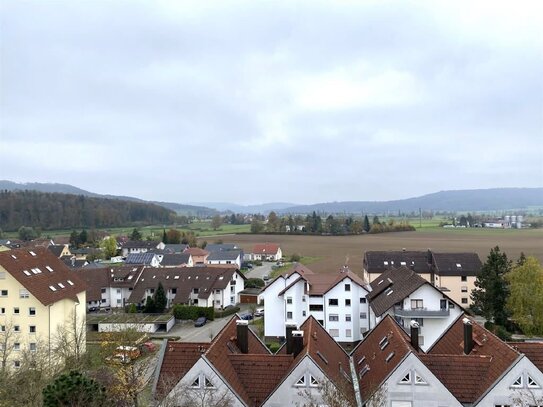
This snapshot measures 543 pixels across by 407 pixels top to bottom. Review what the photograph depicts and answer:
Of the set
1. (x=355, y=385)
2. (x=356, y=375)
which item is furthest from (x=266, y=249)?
(x=355, y=385)

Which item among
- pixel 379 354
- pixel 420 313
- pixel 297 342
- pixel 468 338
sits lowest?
pixel 420 313

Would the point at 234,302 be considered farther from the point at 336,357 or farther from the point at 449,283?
the point at 336,357

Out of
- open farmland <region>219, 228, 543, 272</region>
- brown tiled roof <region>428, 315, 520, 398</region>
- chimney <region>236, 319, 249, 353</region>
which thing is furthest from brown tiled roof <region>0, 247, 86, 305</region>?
open farmland <region>219, 228, 543, 272</region>

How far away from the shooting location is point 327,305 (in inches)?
1827


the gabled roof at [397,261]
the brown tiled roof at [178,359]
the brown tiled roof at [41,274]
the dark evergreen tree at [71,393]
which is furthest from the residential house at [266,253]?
the dark evergreen tree at [71,393]

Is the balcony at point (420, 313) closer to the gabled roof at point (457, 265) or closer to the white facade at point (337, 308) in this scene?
the white facade at point (337, 308)

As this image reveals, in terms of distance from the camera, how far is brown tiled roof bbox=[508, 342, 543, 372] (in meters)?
24.7

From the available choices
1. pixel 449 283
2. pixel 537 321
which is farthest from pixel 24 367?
pixel 449 283

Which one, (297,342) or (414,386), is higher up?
(297,342)

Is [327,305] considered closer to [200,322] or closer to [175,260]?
[200,322]

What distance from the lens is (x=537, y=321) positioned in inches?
1713

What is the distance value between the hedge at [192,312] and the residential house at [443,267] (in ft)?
73.9

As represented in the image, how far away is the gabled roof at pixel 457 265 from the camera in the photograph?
201 feet

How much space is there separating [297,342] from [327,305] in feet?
69.4
